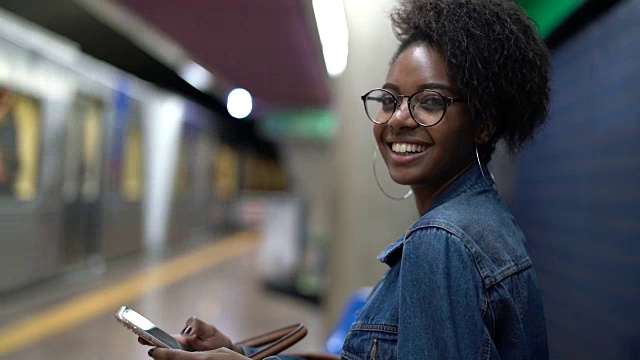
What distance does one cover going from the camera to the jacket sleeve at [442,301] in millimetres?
1015

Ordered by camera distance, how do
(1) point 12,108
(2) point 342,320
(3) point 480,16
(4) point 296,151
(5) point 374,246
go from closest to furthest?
(3) point 480,16
(2) point 342,320
(5) point 374,246
(1) point 12,108
(4) point 296,151

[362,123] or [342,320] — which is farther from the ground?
[362,123]

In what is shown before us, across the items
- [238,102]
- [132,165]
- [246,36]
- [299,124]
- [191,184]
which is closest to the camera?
[246,36]

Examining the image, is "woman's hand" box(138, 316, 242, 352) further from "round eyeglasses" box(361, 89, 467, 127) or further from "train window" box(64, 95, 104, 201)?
"train window" box(64, 95, 104, 201)

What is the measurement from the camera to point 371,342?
116 centimetres

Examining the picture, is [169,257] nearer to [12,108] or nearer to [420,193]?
[12,108]

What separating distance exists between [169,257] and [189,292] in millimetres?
3687

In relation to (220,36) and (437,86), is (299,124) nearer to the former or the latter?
(220,36)

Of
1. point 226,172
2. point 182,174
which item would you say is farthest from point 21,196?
point 226,172

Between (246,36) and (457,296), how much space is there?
9.03 meters

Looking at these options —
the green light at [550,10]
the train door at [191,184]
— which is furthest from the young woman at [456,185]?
the train door at [191,184]

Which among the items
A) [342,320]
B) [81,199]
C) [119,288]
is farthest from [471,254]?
[81,199]

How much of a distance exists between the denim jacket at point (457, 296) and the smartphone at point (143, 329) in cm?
34

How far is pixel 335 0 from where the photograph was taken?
14.8 feet
